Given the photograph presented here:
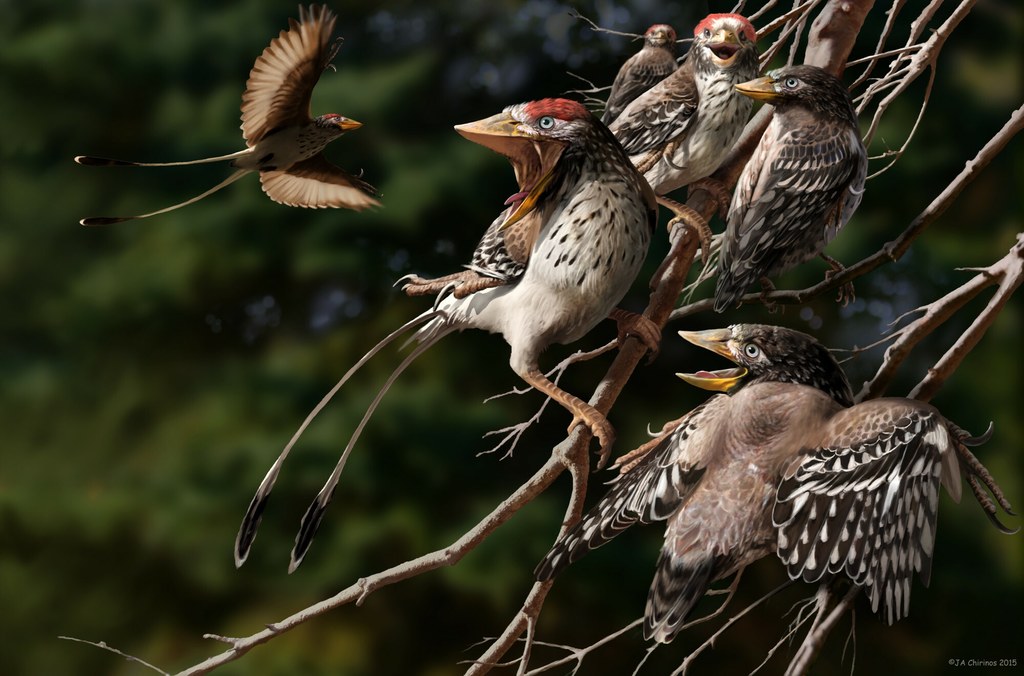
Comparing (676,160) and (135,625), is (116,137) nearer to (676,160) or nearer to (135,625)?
(135,625)

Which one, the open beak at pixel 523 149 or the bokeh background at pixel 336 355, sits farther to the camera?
the bokeh background at pixel 336 355

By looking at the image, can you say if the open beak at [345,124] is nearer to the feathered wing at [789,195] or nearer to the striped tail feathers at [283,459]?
the striped tail feathers at [283,459]

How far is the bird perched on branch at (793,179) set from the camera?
1.03m

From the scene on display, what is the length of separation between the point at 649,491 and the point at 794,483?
5.8 inches

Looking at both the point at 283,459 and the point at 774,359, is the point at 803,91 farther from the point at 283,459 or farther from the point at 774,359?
the point at 283,459

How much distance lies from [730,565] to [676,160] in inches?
17.1

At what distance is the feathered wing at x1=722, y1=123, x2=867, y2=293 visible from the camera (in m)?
1.03

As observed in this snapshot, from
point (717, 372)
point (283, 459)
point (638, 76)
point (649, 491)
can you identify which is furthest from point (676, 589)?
point (638, 76)

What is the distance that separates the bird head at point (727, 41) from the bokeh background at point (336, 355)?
0.22m

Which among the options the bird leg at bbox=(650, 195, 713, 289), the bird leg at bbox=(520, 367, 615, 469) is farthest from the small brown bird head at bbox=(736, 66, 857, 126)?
the bird leg at bbox=(520, 367, 615, 469)

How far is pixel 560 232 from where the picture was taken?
0.98 m

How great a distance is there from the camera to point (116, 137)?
56.7 inches

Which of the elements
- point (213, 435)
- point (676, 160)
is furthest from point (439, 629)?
point (676, 160)

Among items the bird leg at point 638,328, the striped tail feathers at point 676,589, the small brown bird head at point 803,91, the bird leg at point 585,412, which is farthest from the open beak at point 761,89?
the striped tail feathers at point 676,589
